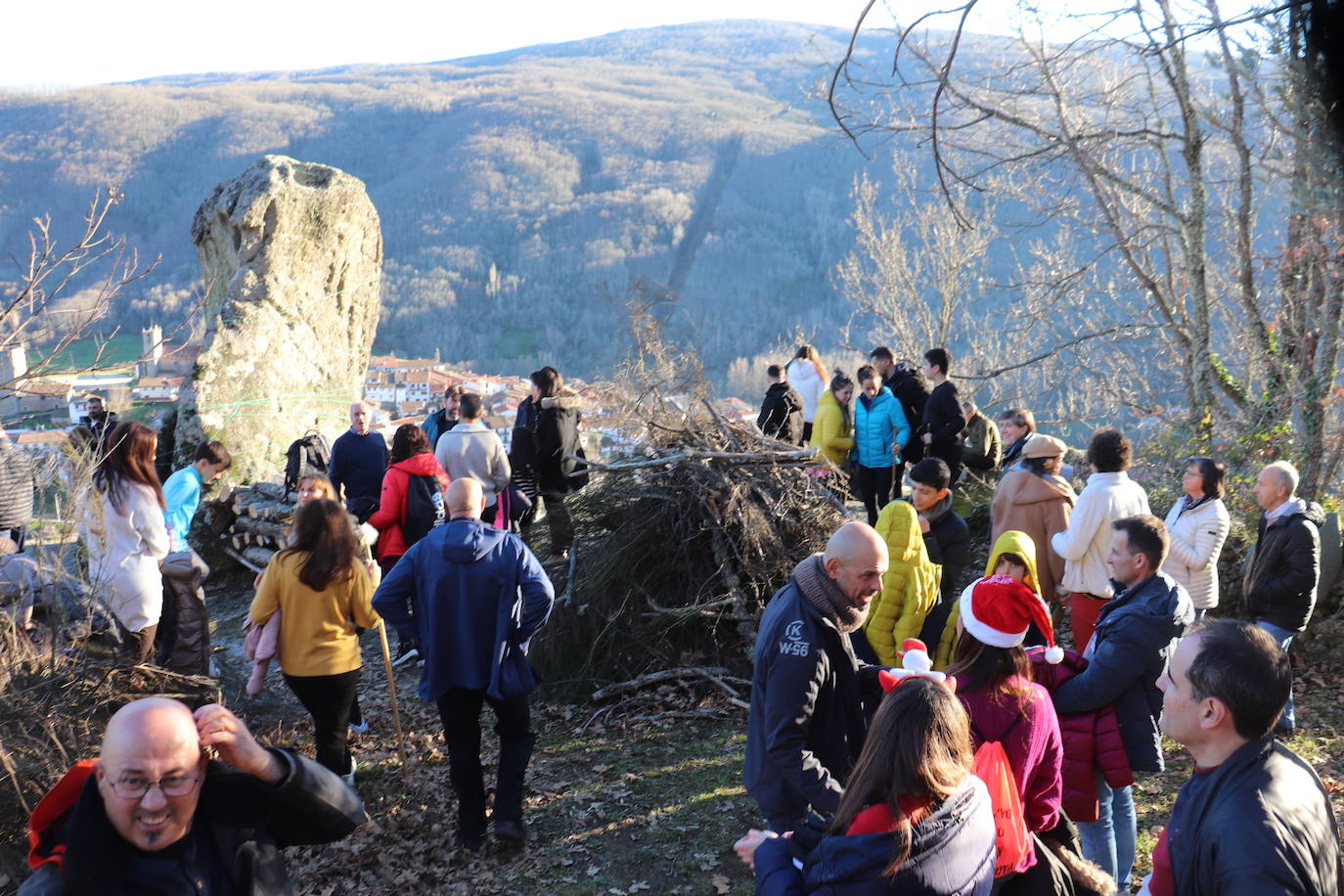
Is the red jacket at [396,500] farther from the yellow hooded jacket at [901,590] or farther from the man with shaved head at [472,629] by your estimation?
the yellow hooded jacket at [901,590]

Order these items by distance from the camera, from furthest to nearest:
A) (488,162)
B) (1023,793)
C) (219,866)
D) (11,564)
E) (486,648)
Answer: (488,162)
(11,564)
(486,648)
(1023,793)
(219,866)

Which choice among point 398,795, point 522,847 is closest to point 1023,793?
point 522,847

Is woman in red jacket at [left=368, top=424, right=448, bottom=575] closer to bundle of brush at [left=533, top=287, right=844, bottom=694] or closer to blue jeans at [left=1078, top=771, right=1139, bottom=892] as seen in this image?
bundle of brush at [left=533, top=287, right=844, bottom=694]

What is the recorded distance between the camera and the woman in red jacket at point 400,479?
21.8ft

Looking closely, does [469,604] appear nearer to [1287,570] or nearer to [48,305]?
[48,305]

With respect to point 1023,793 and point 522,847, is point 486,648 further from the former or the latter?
point 1023,793

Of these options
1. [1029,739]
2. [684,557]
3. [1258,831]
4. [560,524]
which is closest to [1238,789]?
[1258,831]

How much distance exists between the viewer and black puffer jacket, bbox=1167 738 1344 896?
206cm

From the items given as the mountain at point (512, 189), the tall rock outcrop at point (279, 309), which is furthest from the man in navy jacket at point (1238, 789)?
the mountain at point (512, 189)

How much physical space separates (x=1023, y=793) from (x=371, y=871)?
129 inches

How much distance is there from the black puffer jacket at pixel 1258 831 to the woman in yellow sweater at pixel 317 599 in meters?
3.79

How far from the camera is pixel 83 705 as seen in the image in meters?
4.70

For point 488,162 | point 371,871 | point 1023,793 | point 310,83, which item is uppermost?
point 310,83

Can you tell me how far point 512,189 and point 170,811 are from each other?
89.5 metres
